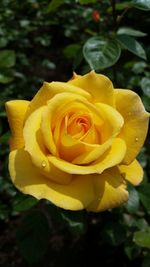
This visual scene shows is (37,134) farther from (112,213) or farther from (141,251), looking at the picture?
(141,251)

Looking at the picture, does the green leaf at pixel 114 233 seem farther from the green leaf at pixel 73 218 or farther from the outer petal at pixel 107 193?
the outer petal at pixel 107 193

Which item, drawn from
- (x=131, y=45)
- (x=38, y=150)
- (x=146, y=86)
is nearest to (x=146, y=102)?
(x=146, y=86)

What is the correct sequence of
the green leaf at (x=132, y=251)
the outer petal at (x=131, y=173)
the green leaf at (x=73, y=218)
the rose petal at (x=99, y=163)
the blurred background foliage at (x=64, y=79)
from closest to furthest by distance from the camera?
1. the rose petal at (x=99, y=163)
2. the outer petal at (x=131, y=173)
3. the green leaf at (x=73, y=218)
4. the blurred background foliage at (x=64, y=79)
5. the green leaf at (x=132, y=251)

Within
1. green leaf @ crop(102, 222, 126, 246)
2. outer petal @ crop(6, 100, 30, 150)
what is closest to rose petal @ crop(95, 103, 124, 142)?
outer petal @ crop(6, 100, 30, 150)

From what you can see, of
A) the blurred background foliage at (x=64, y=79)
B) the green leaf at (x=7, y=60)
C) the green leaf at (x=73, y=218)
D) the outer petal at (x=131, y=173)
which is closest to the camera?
the outer petal at (x=131, y=173)

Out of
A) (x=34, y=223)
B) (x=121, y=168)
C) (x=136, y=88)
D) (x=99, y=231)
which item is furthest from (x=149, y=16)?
(x=121, y=168)

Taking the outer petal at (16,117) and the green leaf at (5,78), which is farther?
the green leaf at (5,78)

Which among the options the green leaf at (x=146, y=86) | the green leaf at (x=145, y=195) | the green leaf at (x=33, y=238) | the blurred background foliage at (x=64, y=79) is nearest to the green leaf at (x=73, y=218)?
the blurred background foliage at (x=64, y=79)

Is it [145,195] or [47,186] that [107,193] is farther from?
[145,195]
